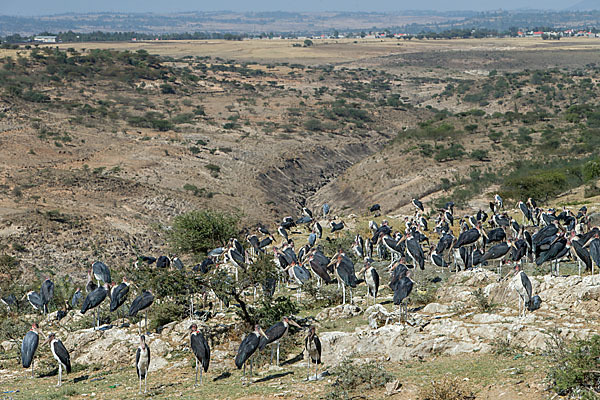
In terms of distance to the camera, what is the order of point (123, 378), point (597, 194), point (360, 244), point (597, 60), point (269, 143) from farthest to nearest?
1. point (597, 60)
2. point (269, 143)
3. point (597, 194)
4. point (360, 244)
5. point (123, 378)

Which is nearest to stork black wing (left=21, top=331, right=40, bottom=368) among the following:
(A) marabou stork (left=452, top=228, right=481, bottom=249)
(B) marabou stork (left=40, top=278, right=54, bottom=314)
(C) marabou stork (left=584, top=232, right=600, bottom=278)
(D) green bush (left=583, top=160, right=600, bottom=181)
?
(B) marabou stork (left=40, top=278, right=54, bottom=314)

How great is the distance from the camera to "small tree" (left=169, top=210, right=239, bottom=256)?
95.8ft

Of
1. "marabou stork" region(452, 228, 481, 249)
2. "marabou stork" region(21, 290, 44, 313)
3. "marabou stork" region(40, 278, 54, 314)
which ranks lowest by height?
Result: "marabou stork" region(21, 290, 44, 313)

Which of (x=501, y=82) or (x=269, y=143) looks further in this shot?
(x=501, y=82)

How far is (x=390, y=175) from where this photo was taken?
51.4m

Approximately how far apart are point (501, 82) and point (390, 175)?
55123 millimetres

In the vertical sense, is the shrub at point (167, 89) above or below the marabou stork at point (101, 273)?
above

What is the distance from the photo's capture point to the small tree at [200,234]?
29.2 metres

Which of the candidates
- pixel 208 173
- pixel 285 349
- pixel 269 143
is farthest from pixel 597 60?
pixel 285 349

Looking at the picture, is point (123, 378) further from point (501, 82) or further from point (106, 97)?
point (501, 82)

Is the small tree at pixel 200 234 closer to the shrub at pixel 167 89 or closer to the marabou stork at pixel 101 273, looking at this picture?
the marabou stork at pixel 101 273

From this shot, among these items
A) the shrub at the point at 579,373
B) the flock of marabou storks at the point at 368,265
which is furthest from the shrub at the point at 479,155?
the shrub at the point at 579,373

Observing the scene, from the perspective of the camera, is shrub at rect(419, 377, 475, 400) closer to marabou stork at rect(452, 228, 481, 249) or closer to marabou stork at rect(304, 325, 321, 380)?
marabou stork at rect(304, 325, 321, 380)

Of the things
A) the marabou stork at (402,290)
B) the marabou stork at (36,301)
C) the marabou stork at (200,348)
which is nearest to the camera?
the marabou stork at (200,348)
